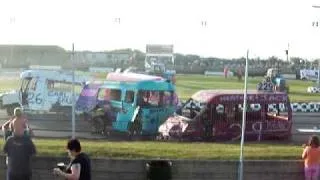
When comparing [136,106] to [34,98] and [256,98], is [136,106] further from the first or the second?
[34,98]

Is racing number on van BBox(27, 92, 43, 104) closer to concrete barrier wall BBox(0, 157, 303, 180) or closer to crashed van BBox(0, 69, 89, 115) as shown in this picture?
crashed van BBox(0, 69, 89, 115)

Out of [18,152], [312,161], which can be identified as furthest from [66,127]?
[18,152]

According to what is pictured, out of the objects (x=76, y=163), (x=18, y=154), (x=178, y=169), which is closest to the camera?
(x=76, y=163)

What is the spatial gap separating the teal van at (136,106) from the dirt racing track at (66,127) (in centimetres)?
84

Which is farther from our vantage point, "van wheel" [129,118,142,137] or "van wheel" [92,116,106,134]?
"van wheel" [92,116,106,134]

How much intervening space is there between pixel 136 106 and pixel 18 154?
12.6 meters

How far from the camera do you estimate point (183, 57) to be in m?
133

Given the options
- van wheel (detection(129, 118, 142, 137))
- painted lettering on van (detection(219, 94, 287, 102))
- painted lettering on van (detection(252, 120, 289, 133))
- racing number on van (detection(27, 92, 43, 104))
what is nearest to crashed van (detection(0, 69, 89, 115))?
racing number on van (detection(27, 92, 43, 104))

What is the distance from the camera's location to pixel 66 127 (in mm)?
27172

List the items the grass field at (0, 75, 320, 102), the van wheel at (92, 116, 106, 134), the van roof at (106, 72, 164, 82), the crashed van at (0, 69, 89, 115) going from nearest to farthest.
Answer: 1. the van wheel at (92, 116, 106, 134)
2. the van roof at (106, 72, 164, 82)
3. the crashed van at (0, 69, 89, 115)
4. the grass field at (0, 75, 320, 102)

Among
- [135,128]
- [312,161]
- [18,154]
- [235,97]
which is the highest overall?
[235,97]

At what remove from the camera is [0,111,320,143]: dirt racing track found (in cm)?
2428

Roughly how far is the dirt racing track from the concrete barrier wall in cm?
902

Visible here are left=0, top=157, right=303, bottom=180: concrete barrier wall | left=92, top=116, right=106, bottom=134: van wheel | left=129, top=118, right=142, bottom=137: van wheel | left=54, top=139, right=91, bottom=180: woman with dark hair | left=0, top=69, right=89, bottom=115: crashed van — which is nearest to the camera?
left=54, top=139, right=91, bottom=180: woman with dark hair
